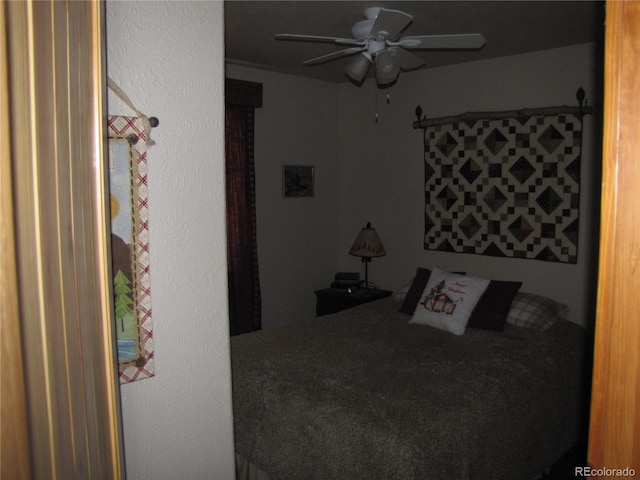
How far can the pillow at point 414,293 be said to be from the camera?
336 cm

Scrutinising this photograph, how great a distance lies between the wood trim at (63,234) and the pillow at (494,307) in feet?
8.86

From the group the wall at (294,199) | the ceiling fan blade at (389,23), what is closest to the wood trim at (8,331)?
the ceiling fan blade at (389,23)

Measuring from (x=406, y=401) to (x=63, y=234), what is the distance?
1.85 meters

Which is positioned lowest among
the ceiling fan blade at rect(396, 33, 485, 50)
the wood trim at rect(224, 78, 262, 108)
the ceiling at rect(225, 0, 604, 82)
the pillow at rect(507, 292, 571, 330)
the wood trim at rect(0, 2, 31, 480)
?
the pillow at rect(507, 292, 571, 330)

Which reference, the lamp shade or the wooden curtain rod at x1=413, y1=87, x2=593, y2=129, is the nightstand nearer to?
the lamp shade

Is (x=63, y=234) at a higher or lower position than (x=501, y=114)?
lower

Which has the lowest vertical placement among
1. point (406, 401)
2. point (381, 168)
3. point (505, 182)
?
point (406, 401)

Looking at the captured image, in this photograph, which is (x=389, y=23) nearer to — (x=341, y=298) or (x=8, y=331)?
(x=8, y=331)

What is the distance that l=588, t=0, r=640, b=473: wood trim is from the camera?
1.50ft

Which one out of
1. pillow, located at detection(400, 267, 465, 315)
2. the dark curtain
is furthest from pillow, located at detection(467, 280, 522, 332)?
the dark curtain

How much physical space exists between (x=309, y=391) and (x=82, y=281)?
5.79ft

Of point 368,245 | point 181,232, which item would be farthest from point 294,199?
point 181,232

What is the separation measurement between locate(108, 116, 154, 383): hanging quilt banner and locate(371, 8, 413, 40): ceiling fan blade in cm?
146

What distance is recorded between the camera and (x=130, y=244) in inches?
38.2
